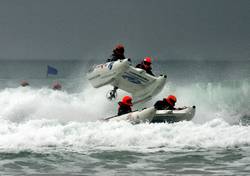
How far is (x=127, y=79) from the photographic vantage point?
2484 cm

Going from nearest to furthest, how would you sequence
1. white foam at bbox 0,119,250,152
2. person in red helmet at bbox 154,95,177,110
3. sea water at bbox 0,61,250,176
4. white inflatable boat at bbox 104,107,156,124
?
sea water at bbox 0,61,250,176, white foam at bbox 0,119,250,152, white inflatable boat at bbox 104,107,156,124, person in red helmet at bbox 154,95,177,110

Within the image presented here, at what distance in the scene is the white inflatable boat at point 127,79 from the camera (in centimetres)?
2447

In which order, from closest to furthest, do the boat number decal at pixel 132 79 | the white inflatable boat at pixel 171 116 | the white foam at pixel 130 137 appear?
1. the white foam at pixel 130 137
2. the white inflatable boat at pixel 171 116
3. the boat number decal at pixel 132 79

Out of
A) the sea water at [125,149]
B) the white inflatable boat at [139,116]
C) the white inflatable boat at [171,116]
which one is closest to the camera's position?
the sea water at [125,149]

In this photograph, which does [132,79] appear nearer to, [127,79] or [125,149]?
[127,79]

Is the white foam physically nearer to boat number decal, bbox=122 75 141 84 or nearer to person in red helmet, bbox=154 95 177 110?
person in red helmet, bbox=154 95 177 110

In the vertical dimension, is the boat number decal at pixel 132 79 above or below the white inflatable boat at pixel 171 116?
above

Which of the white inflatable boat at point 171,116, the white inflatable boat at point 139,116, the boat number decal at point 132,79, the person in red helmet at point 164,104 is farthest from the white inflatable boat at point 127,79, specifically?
the white inflatable boat at point 139,116

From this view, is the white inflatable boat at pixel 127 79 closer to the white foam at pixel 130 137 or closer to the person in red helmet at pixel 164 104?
the person in red helmet at pixel 164 104

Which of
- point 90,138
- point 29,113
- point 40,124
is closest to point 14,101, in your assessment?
point 29,113

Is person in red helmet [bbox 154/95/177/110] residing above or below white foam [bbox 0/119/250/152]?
above

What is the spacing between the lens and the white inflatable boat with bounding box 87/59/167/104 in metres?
24.5

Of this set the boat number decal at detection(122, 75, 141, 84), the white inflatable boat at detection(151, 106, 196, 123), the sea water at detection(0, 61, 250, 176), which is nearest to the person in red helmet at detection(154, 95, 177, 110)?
the white inflatable boat at detection(151, 106, 196, 123)

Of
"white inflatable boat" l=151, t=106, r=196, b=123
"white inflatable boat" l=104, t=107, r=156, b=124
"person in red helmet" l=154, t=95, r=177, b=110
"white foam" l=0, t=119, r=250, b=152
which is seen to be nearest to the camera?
"white foam" l=0, t=119, r=250, b=152
